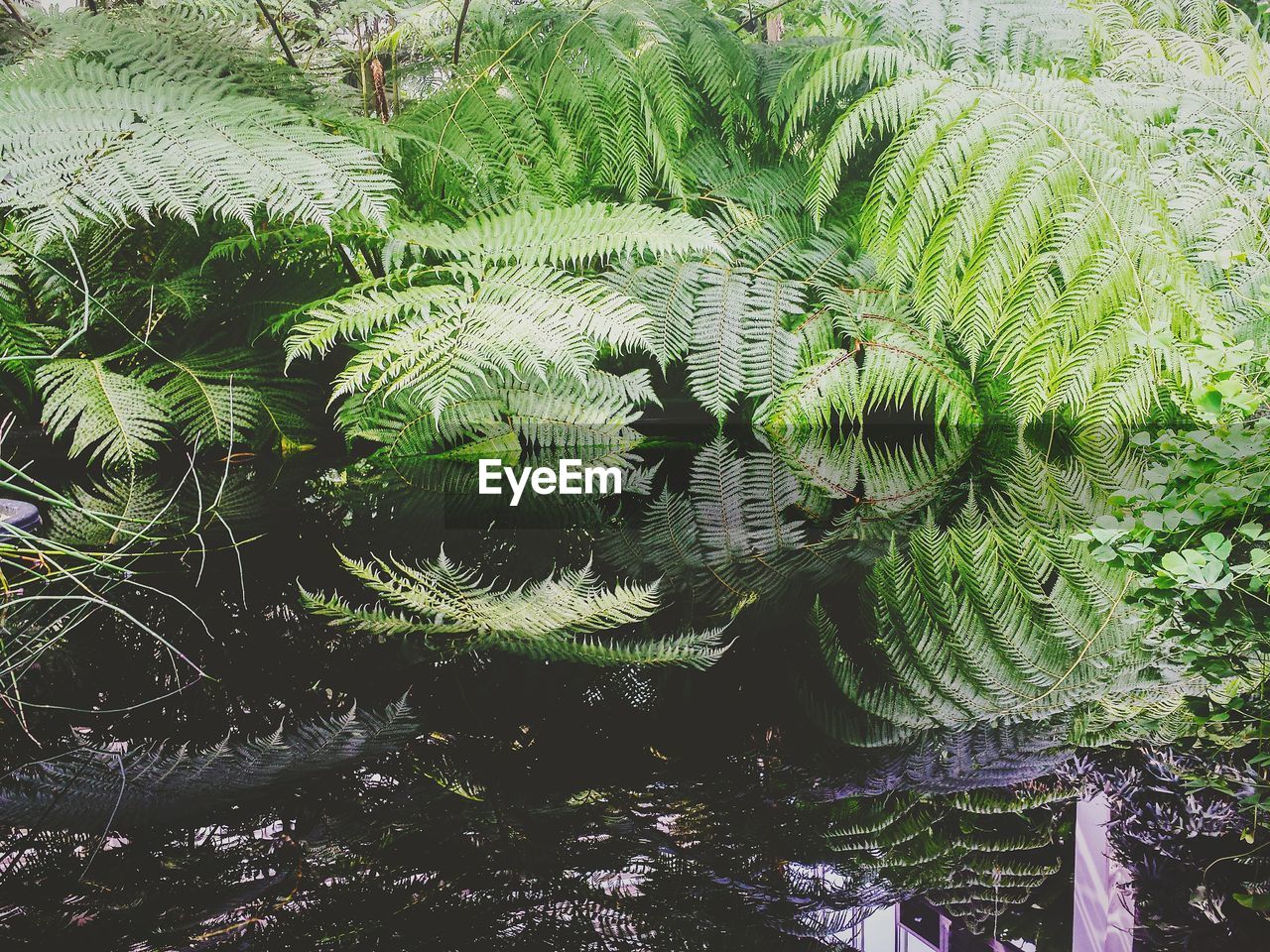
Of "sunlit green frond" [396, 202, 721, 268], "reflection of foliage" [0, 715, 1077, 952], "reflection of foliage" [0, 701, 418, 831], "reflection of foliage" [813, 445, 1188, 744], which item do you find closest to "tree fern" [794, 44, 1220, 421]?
"sunlit green frond" [396, 202, 721, 268]

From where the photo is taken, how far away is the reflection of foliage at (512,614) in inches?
33.1

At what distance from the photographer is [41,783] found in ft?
2.00

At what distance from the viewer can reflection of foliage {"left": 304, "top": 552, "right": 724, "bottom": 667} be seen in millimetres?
841

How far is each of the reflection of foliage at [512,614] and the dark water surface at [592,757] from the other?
0.03 metres

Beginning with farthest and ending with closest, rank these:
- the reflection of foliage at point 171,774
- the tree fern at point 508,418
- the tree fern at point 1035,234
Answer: the tree fern at point 508,418, the tree fern at point 1035,234, the reflection of foliage at point 171,774

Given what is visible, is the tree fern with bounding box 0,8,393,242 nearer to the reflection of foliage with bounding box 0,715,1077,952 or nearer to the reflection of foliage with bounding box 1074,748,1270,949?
the reflection of foliage with bounding box 0,715,1077,952

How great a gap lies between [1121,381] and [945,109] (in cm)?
58

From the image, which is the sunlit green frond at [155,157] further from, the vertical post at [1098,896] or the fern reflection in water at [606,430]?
the vertical post at [1098,896]

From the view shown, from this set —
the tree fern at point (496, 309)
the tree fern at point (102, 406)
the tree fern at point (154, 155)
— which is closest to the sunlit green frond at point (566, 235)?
the tree fern at point (496, 309)

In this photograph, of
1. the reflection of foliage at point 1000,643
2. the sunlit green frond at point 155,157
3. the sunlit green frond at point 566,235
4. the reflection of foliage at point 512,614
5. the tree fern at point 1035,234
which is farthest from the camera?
the sunlit green frond at point 566,235

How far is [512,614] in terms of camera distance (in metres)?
0.94

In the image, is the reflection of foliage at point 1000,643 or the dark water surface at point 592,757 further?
the reflection of foliage at point 1000,643

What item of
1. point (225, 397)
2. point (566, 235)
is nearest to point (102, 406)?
point (225, 397)

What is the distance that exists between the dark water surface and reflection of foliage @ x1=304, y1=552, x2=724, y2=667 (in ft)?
0.09
